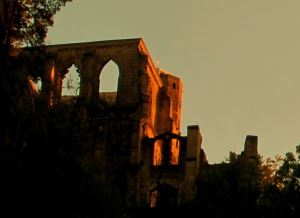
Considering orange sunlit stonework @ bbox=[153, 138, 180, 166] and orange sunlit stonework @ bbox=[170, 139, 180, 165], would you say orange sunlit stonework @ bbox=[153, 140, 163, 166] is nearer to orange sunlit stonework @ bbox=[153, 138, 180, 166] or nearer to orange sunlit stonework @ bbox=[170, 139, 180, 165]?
orange sunlit stonework @ bbox=[153, 138, 180, 166]

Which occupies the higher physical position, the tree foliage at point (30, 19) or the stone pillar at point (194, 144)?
the tree foliage at point (30, 19)

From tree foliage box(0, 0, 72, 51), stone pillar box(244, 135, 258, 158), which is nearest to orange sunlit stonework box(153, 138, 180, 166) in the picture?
stone pillar box(244, 135, 258, 158)

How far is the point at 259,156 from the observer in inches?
1850

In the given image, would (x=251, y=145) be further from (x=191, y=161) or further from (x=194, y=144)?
(x=191, y=161)

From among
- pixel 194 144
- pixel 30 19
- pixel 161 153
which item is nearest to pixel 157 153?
pixel 161 153

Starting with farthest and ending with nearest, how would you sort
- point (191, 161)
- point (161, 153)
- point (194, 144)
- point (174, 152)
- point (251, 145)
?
point (174, 152) < point (161, 153) < point (194, 144) < point (191, 161) < point (251, 145)

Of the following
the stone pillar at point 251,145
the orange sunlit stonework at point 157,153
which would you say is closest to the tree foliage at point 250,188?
the stone pillar at point 251,145

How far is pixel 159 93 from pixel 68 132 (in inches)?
1227

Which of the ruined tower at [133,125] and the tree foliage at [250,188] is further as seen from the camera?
the ruined tower at [133,125]

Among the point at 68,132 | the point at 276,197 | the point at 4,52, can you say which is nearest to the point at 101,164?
the point at 276,197

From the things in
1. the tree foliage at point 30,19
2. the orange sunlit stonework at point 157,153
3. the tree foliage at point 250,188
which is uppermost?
the tree foliage at point 30,19

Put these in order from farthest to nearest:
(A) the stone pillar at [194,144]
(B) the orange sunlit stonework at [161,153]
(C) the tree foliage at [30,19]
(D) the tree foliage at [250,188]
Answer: (B) the orange sunlit stonework at [161,153]
(A) the stone pillar at [194,144]
(D) the tree foliage at [250,188]
(C) the tree foliage at [30,19]

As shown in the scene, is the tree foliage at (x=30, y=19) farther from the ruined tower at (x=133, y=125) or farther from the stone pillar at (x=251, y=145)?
the stone pillar at (x=251, y=145)

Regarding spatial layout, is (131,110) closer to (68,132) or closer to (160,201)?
(160,201)
